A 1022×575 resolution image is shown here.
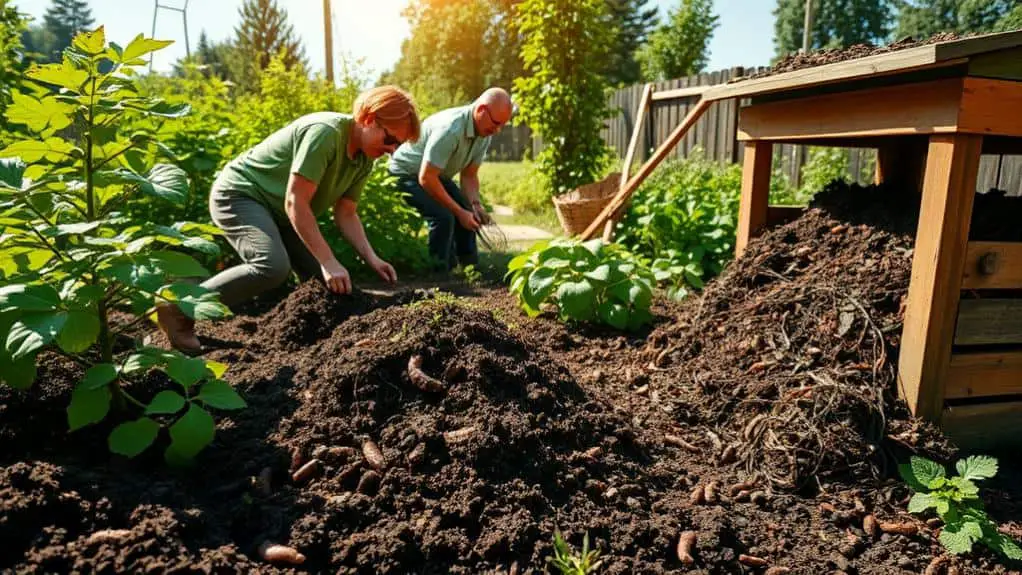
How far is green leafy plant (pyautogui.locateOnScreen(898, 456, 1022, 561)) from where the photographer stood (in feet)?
6.24

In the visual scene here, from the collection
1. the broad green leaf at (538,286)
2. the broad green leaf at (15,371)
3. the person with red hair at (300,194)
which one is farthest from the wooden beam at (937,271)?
the broad green leaf at (15,371)

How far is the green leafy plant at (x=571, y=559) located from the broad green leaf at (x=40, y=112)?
1.80 meters

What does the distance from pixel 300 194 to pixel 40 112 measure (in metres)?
1.48

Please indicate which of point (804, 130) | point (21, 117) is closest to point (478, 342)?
point (21, 117)

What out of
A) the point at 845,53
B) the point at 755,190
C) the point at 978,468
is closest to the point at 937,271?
the point at 978,468

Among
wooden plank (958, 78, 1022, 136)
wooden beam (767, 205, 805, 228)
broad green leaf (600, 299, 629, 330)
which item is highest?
wooden plank (958, 78, 1022, 136)

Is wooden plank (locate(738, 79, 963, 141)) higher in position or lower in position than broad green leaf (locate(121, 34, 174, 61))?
lower

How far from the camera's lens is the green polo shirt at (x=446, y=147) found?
5.17 m

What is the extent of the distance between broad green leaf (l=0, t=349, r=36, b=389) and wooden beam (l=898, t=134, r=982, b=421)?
2.90 metres

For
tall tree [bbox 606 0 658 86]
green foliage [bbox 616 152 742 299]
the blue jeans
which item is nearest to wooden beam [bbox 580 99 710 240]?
green foliage [bbox 616 152 742 299]

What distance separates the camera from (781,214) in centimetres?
375

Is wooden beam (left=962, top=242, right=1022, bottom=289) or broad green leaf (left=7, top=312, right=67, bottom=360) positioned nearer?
broad green leaf (left=7, top=312, right=67, bottom=360)

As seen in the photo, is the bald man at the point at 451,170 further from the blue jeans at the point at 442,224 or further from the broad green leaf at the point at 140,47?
the broad green leaf at the point at 140,47

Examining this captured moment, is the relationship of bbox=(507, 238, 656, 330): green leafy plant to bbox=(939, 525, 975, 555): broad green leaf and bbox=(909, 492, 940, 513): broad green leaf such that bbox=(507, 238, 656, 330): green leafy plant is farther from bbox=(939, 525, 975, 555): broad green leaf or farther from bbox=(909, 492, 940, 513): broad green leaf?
bbox=(939, 525, 975, 555): broad green leaf
